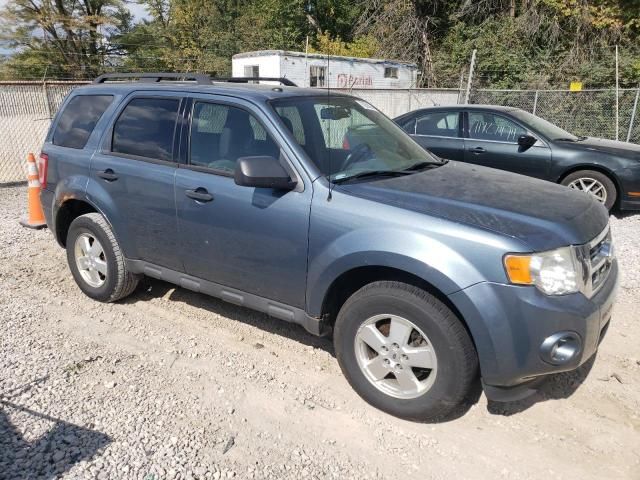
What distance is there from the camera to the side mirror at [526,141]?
7.58 meters

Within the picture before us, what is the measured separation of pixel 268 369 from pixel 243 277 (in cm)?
66

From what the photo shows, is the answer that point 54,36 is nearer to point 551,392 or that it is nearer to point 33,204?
point 33,204

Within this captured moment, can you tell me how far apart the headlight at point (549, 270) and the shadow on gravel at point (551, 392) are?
0.75 meters

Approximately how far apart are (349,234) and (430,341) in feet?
2.43

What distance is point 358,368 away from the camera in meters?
3.15

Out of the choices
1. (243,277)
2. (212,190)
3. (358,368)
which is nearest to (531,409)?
(358,368)

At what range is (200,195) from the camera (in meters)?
3.60

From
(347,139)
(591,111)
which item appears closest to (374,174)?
(347,139)

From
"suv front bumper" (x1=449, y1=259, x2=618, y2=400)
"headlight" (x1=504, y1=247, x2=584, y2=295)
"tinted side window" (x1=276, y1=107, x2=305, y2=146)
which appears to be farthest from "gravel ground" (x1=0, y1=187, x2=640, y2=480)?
"tinted side window" (x1=276, y1=107, x2=305, y2=146)

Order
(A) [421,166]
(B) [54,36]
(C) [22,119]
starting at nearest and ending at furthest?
(A) [421,166] → (C) [22,119] → (B) [54,36]

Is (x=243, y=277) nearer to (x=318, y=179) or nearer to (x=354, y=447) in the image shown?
(x=318, y=179)

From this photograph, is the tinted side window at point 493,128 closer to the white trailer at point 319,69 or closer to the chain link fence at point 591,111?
the chain link fence at point 591,111

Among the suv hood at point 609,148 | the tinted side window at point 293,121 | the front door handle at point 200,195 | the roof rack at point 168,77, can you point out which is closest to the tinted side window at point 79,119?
the roof rack at point 168,77

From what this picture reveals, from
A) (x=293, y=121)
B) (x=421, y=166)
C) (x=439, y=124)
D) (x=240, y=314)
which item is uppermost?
(x=293, y=121)
